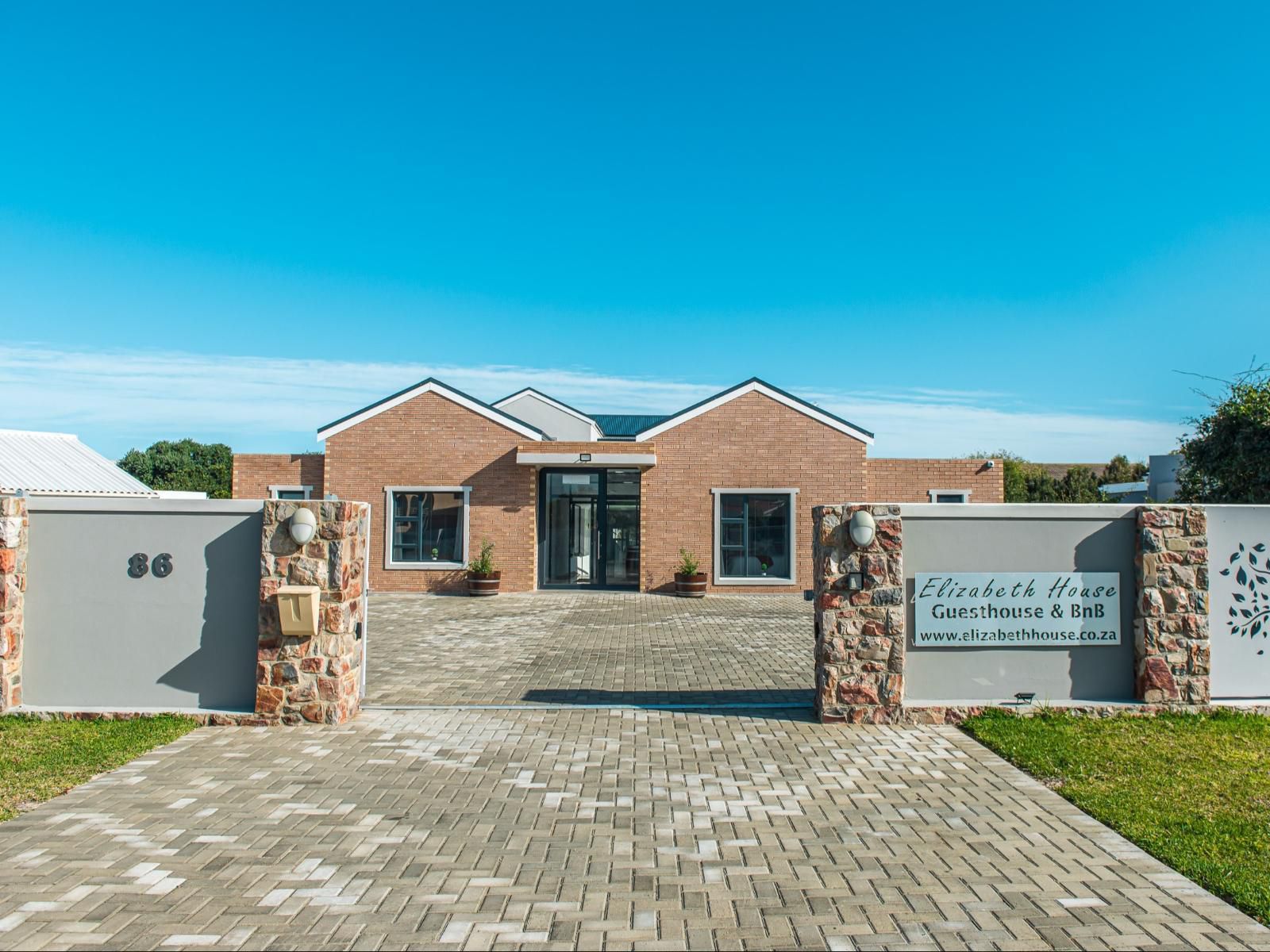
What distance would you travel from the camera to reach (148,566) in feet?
26.6

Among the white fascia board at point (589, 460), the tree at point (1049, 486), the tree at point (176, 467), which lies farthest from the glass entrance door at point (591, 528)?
the tree at point (176, 467)

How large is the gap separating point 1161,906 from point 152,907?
A: 196 inches

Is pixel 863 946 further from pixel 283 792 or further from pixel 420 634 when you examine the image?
pixel 420 634

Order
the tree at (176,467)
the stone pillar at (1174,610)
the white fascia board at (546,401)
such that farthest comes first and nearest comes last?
the tree at (176,467), the white fascia board at (546,401), the stone pillar at (1174,610)

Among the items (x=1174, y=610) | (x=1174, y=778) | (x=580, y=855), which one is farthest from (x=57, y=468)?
(x=1174, y=778)

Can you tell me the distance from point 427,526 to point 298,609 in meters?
14.4

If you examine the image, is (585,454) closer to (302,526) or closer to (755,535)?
(755,535)

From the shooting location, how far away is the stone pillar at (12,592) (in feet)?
25.7

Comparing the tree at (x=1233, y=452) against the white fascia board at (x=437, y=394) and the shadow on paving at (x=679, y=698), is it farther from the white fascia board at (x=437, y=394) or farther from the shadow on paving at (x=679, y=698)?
the white fascia board at (x=437, y=394)

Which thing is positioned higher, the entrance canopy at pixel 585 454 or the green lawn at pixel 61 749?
the entrance canopy at pixel 585 454

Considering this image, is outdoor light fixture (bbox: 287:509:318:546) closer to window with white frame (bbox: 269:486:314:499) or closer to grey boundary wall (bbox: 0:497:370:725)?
grey boundary wall (bbox: 0:497:370:725)

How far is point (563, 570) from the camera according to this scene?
74.6 feet

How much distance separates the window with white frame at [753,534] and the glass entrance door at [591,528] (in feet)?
7.33

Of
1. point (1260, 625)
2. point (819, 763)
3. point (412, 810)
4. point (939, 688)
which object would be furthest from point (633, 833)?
point (1260, 625)
